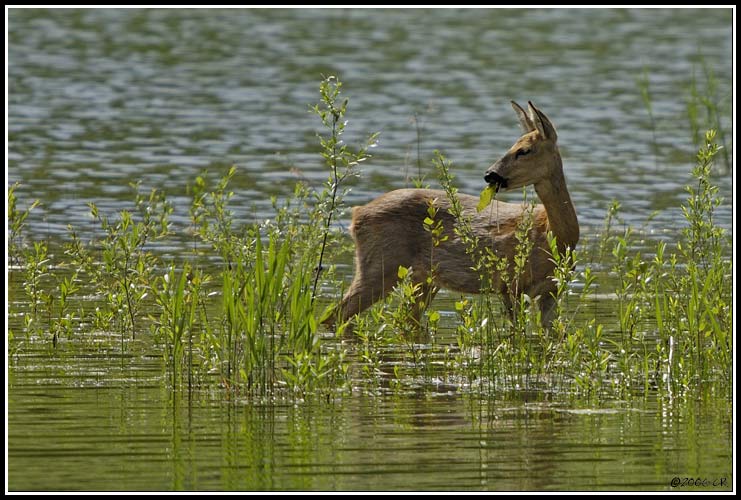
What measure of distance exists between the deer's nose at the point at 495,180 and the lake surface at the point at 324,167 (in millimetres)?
2233

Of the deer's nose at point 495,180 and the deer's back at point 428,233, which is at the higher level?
the deer's nose at point 495,180

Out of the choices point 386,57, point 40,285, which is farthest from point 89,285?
point 386,57

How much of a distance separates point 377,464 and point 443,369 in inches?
95.5

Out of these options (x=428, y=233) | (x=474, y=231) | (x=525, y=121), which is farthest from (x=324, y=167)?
(x=525, y=121)

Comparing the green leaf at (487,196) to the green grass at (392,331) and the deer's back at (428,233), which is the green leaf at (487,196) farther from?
the green grass at (392,331)

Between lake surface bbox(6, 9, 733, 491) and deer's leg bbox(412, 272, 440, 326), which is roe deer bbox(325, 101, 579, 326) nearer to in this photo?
deer's leg bbox(412, 272, 440, 326)

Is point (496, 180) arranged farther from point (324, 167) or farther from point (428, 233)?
point (324, 167)

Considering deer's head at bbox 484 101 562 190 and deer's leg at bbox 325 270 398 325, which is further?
deer's leg at bbox 325 270 398 325

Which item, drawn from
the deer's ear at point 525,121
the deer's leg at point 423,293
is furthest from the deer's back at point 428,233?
the deer's ear at point 525,121

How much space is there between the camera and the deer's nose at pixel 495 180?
11373 millimetres

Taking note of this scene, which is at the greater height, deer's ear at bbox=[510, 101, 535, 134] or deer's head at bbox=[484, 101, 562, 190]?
deer's ear at bbox=[510, 101, 535, 134]

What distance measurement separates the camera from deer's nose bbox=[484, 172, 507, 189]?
37.3 feet

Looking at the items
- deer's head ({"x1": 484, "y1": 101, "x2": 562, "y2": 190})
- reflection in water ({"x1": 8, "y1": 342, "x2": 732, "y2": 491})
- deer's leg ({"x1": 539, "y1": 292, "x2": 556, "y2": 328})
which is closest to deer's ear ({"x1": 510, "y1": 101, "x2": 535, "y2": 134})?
deer's head ({"x1": 484, "y1": 101, "x2": 562, "y2": 190})

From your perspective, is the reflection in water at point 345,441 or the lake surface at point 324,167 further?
the lake surface at point 324,167
